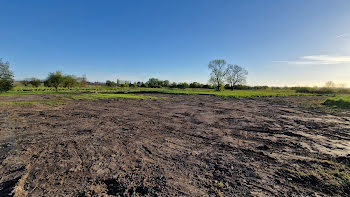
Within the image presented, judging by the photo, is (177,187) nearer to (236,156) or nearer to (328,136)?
(236,156)

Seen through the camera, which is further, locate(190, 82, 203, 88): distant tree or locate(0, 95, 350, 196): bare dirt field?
locate(190, 82, 203, 88): distant tree

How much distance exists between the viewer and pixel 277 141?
6.04 meters

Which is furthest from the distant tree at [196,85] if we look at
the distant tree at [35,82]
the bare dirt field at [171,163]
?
the bare dirt field at [171,163]

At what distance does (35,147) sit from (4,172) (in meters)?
1.74

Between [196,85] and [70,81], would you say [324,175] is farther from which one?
[196,85]

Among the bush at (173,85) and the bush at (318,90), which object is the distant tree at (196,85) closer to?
the bush at (173,85)

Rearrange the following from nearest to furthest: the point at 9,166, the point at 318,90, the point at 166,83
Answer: the point at 9,166 → the point at 318,90 → the point at 166,83

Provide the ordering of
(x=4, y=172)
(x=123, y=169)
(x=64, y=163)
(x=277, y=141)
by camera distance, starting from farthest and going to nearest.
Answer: (x=277, y=141)
(x=64, y=163)
(x=123, y=169)
(x=4, y=172)

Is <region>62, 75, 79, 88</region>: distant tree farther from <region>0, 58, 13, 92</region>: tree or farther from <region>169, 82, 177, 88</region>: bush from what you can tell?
<region>169, 82, 177, 88</region>: bush

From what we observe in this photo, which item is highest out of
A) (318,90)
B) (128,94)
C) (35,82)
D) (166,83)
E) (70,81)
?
(166,83)

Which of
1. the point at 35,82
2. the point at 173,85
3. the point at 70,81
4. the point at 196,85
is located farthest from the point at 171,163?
the point at 196,85

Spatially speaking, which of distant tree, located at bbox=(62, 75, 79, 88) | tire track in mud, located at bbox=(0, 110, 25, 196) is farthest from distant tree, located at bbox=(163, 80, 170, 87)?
tire track in mud, located at bbox=(0, 110, 25, 196)

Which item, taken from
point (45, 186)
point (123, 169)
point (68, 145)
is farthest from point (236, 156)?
point (68, 145)

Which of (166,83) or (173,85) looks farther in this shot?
(166,83)
